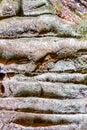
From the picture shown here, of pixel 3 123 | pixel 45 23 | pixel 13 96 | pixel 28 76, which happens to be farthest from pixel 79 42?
pixel 3 123

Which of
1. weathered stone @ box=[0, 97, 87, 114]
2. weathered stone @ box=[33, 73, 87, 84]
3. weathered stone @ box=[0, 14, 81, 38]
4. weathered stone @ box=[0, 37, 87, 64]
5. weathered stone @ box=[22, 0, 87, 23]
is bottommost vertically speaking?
weathered stone @ box=[0, 97, 87, 114]

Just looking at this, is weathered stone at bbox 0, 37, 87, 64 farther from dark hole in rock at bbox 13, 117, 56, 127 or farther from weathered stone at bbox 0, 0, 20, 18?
dark hole in rock at bbox 13, 117, 56, 127

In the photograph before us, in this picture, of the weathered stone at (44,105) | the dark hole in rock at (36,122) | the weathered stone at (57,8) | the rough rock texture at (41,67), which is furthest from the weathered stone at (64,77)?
the weathered stone at (57,8)

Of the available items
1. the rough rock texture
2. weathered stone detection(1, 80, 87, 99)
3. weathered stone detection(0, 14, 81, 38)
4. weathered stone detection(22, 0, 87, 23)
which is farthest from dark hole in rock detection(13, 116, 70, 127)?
weathered stone detection(22, 0, 87, 23)

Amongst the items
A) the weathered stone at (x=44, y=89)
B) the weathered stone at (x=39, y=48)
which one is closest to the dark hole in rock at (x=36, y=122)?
the weathered stone at (x=44, y=89)

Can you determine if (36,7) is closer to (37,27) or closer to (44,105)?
(37,27)

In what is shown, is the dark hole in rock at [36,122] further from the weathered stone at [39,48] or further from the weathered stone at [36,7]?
the weathered stone at [36,7]

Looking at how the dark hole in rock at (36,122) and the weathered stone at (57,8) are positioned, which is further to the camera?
the weathered stone at (57,8)

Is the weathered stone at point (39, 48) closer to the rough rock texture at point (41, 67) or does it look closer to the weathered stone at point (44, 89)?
the rough rock texture at point (41, 67)

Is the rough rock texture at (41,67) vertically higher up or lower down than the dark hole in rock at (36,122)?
higher up

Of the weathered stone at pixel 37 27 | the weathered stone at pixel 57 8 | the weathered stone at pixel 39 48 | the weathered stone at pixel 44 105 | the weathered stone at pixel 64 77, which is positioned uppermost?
the weathered stone at pixel 57 8
